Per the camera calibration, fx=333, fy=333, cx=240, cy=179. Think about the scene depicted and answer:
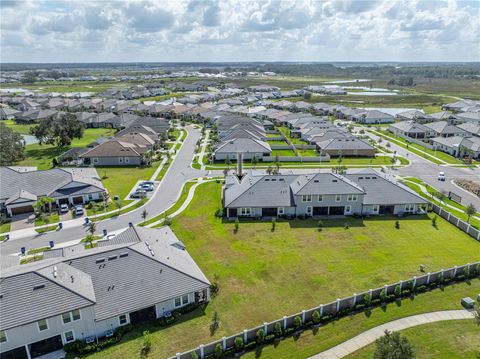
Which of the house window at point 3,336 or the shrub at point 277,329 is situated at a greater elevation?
the house window at point 3,336

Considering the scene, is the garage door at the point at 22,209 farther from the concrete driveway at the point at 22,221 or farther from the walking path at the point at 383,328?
the walking path at the point at 383,328

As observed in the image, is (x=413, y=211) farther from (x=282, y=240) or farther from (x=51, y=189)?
(x=51, y=189)

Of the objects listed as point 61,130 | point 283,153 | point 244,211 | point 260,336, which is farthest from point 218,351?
point 61,130

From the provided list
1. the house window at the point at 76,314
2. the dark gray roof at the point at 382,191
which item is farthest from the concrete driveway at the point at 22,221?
the dark gray roof at the point at 382,191

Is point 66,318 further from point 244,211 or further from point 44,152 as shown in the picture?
point 44,152

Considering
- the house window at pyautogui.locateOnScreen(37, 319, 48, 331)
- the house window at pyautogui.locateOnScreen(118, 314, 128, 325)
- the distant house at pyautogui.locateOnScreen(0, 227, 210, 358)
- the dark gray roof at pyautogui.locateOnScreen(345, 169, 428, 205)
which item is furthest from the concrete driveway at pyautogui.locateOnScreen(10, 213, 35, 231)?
the dark gray roof at pyautogui.locateOnScreen(345, 169, 428, 205)
